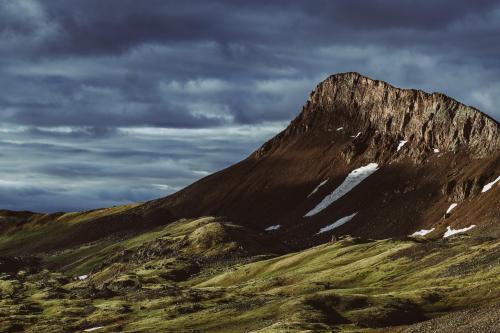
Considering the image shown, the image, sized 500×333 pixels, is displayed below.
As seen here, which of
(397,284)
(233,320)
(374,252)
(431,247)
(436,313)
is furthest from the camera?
(374,252)

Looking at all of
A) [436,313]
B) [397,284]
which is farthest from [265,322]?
[397,284]

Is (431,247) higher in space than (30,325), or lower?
higher

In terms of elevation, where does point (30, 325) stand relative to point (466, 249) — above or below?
below

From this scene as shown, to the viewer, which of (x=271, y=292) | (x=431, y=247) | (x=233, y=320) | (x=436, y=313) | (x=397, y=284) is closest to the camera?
(x=436, y=313)

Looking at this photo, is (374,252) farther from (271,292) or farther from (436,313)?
(436,313)

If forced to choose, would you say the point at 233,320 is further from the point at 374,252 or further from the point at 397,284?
the point at 374,252

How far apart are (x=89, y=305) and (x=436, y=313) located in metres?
89.2

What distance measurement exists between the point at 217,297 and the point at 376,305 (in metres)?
46.3

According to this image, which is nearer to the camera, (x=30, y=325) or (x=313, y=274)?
(x=30, y=325)

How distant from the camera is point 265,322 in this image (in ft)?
406

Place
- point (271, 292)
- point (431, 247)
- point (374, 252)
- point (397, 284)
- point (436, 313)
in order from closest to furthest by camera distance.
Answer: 1. point (436, 313)
2. point (397, 284)
3. point (271, 292)
4. point (431, 247)
5. point (374, 252)

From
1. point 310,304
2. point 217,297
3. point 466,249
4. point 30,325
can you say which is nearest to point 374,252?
point 466,249

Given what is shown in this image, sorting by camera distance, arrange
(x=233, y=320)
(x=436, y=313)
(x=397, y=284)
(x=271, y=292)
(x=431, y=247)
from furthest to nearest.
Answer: (x=431, y=247) < (x=271, y=292) < (x=397, y=284) < (x=233, y=320) < (x=436, y=313)

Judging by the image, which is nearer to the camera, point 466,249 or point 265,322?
point 265,322
